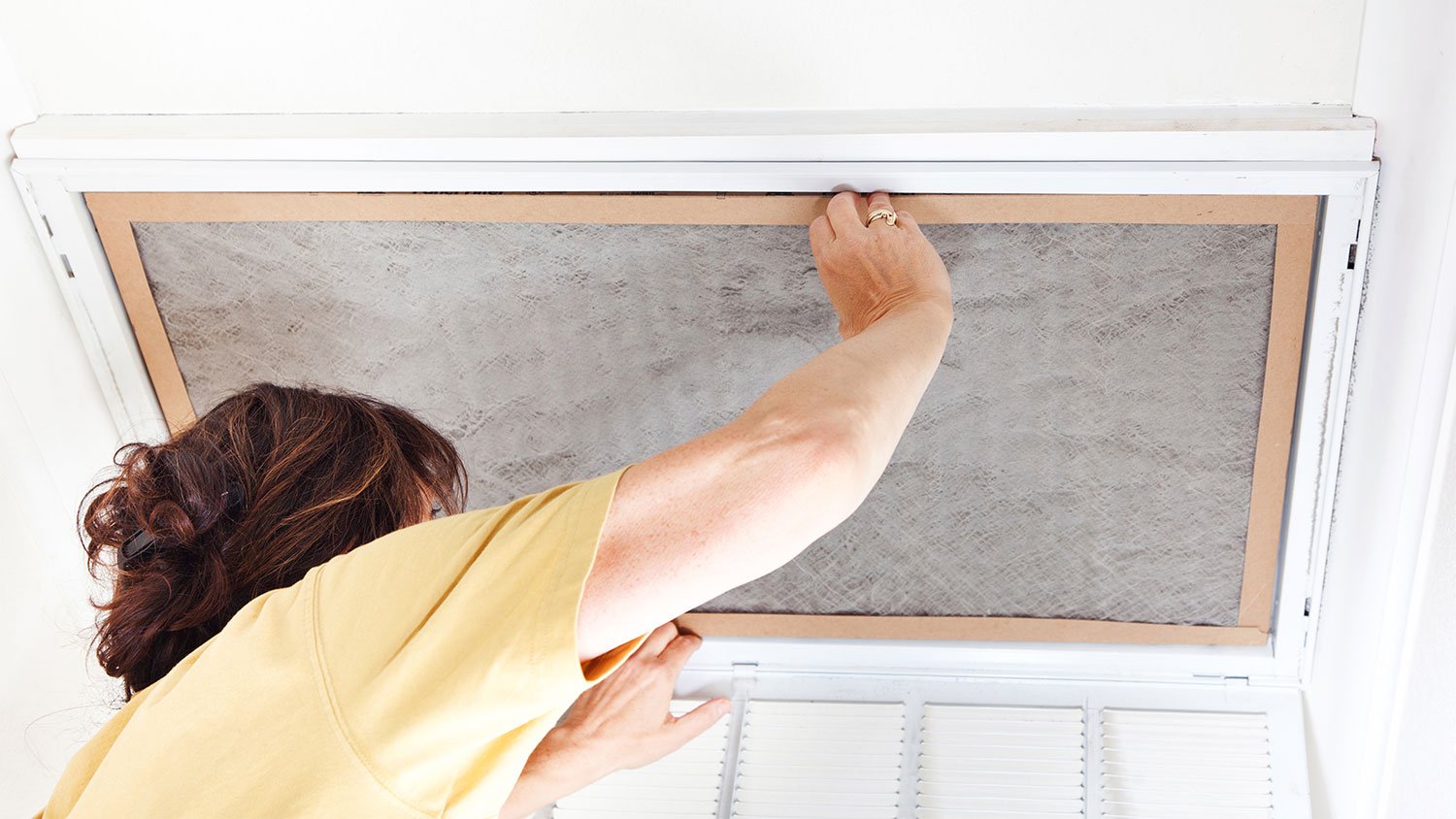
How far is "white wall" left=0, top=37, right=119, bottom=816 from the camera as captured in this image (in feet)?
3.69

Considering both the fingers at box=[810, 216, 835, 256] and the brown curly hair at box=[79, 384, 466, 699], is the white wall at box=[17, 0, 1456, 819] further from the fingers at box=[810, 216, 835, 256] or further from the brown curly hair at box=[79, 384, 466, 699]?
the brown curly hair at box=[79, 384, 466, 699]

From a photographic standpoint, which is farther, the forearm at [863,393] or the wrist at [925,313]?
the wrist at [925,313]

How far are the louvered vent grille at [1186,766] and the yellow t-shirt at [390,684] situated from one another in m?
0.69

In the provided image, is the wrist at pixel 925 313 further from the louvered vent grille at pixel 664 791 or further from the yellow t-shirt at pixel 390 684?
the louvered vent grille at pixel 664 791

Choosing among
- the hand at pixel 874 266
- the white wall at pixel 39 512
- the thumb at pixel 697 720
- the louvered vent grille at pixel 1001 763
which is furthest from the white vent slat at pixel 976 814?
the white wall at pixel 39 512

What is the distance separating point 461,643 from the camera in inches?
26.2

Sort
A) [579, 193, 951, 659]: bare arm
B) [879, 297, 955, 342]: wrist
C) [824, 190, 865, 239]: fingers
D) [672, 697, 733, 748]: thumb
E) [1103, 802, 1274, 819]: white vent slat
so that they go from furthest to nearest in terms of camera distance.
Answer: [672, 697, 733, 748]: thumb < [1103, 802, 1274, 819]: white vent slat < [824, 190, 865, 239]: fingers < [879, 297, 955, 342]: wrist < [579, 193, 951, 659]: bare arm

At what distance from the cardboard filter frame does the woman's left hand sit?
0.47ft

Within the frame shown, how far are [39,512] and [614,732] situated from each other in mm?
664

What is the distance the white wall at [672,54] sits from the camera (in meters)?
0.90

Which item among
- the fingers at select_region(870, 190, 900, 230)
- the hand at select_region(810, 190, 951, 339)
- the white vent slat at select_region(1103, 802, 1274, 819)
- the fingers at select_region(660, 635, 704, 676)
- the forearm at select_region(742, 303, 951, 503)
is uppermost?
the fingers at select_region(870, 190, 900, 230)

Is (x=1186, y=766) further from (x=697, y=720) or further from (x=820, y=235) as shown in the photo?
(x=820, y=235)

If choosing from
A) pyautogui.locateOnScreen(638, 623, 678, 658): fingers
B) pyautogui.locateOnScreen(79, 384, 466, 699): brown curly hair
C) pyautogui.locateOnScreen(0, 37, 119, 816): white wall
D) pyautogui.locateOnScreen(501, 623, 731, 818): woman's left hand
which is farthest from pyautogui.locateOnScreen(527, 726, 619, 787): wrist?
pyautogui.locateOnScreen(0, 37, 119, 816): white wall

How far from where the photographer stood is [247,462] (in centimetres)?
92
